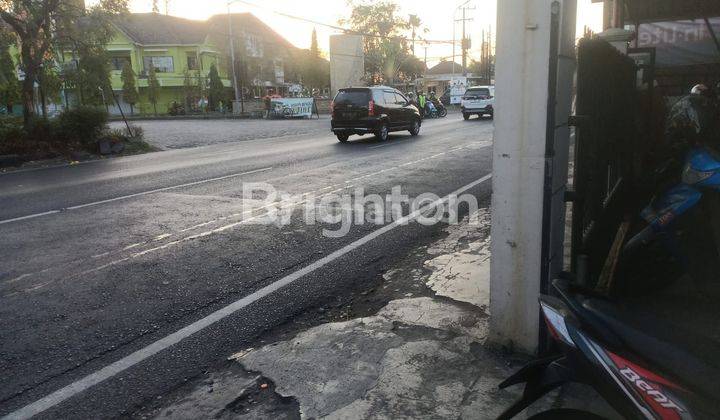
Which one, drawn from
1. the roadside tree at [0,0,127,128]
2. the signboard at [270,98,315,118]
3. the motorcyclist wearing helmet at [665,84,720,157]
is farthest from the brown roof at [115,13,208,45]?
the motorcyclist wearing helmet at [665,84,720,157]

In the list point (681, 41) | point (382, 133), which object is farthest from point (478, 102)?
point (681, 41)

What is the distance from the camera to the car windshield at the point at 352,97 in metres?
18.2

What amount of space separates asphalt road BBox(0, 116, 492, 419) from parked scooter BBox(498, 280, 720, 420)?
2.27 metres

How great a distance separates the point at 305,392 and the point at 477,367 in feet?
3.40

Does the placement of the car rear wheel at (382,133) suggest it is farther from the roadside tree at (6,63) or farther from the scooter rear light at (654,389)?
the scooter rear light at (654,389)

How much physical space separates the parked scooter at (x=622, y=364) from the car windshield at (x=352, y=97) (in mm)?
16576

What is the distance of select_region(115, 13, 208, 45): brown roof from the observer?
178 ft

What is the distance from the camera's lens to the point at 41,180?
1172cm

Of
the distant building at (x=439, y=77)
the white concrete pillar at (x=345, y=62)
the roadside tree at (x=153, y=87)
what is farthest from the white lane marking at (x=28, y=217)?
the distant building at (x=439, y=77)

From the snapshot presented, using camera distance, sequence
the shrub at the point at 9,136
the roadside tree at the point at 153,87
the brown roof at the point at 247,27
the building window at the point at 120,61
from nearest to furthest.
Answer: the shrub at the point at 9,136, the roadside tree at the point at 153,87, the building window at the point at 120,61, the brown roof at the point at 247,27

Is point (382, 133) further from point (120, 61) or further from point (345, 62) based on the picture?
point (120, 61)

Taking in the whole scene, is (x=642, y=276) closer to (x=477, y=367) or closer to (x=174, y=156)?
(x=477, y=367)

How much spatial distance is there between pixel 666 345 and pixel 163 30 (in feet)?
200

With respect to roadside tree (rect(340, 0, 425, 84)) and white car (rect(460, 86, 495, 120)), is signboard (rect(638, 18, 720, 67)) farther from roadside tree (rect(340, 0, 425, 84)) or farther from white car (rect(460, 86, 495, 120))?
roadside tree (rect(340, 0, 425, 84))
